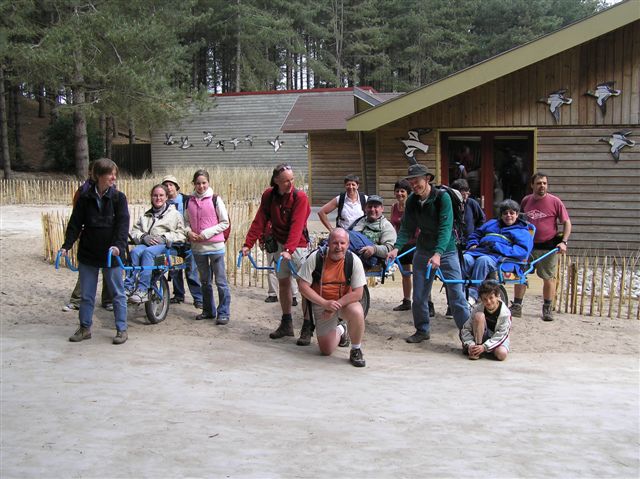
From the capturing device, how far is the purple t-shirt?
809 centimetres

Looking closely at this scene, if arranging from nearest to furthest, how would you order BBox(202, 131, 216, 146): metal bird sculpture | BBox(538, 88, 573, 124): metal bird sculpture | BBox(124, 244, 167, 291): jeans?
BBox(124, 244, 167, 291): jeans < BBox(538, 88, 573, 124): metal bird sculpture < BBox(202, 131, 216, 146): metal bird sculpture

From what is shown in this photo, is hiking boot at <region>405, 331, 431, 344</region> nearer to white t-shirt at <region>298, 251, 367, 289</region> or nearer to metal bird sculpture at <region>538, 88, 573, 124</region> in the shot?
white t-shirt at <region>298, 251, 367, 289</region>

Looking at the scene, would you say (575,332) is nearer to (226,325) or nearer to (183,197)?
(226,325)

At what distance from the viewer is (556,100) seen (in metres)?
12.9

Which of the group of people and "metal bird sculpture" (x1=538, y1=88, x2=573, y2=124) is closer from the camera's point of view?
the group of people

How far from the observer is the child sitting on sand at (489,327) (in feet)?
21.0

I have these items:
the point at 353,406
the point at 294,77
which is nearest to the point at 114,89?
the point at 353,406

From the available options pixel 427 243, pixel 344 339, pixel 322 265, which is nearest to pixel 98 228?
pixel 322 265

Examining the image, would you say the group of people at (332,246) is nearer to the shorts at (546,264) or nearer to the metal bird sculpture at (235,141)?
the shorts at (546,264)

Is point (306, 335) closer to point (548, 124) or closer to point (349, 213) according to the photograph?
point (349, 213)

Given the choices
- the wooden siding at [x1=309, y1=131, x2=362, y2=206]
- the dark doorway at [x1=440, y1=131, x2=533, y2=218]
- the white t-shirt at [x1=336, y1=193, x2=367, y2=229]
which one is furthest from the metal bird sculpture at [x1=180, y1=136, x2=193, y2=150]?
the white t-shirt at [x1=336, y1=193, x2=367, y2=229]

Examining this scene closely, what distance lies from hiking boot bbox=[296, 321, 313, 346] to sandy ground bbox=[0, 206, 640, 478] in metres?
0.09

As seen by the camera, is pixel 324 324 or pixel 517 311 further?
pixel 517 311

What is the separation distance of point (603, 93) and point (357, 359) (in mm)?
8987
